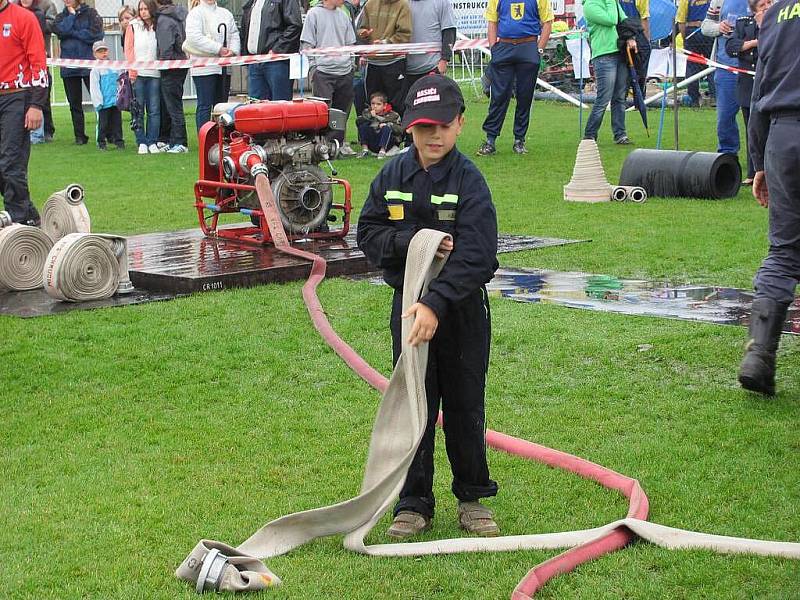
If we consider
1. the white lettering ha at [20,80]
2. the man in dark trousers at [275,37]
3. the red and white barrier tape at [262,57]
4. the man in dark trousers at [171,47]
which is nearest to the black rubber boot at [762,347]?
the white lettering ha at [20,80]

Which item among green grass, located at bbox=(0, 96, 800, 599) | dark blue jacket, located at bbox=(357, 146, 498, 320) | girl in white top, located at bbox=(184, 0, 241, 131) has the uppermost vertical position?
girl in white top, located at bbox=(184, 0, 241, 131)

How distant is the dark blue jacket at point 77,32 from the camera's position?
20.7 metres

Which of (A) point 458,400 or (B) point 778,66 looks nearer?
→ (A) point 458,400

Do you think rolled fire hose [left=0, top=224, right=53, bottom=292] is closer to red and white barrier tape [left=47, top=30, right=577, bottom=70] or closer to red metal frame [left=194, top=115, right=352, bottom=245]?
red metal frame [left=194, top=115, right=352, bottom=245]

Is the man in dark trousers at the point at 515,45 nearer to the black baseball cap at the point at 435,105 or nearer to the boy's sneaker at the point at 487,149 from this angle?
the boy's sneaker at the point at 487,149

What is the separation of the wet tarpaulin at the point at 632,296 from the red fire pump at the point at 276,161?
6.15 feet

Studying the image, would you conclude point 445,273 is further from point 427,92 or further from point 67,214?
point 67,214

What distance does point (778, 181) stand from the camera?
6176 mm

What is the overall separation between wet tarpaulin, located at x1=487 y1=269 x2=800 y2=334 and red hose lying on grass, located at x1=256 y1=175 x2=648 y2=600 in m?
1.52

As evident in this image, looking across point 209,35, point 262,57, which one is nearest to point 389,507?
point 262,57

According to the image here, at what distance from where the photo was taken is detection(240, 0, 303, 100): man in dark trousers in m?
17.5

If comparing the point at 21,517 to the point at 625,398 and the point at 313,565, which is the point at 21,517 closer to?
the point at 313,565

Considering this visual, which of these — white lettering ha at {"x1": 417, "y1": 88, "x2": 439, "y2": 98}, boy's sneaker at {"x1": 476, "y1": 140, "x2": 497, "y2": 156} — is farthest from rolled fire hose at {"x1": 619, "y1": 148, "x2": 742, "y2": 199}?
white lettering ha at {"x1": 417, "y1": 88, "x2": 439, "y2": 98}

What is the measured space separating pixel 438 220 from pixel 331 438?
157cm
